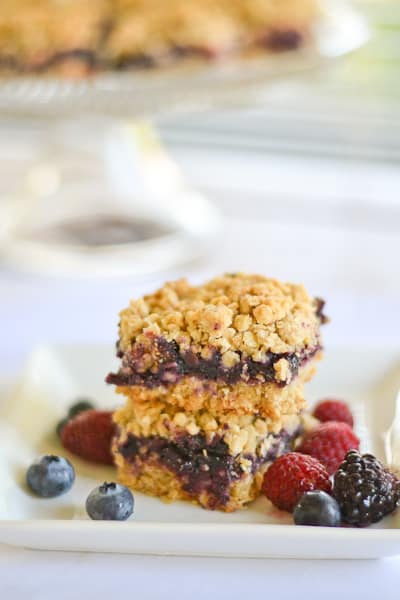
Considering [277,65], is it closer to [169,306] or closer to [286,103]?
[169,306]

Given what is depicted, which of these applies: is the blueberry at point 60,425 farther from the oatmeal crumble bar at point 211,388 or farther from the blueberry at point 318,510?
the blueberry at point 318,510

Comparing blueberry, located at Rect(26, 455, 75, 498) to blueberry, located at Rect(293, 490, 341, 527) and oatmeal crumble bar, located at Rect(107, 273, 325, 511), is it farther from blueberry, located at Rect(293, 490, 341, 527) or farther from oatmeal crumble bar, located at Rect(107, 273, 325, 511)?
blueberry, located at Rect(293, 490, 341, 527)

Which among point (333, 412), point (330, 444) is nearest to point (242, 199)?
point (333, 412)

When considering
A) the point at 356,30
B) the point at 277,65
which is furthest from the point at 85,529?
the point at 356,30

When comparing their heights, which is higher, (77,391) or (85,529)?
(77,391)

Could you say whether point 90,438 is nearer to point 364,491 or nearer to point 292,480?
point 292,480
